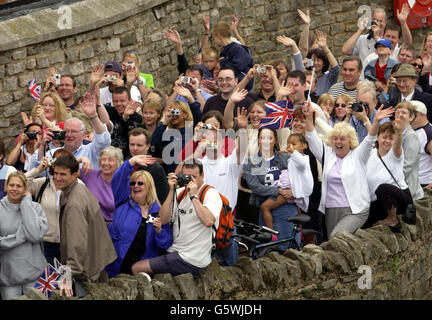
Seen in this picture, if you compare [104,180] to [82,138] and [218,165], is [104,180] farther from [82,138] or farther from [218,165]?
[218,165]

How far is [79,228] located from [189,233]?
0.98 meters

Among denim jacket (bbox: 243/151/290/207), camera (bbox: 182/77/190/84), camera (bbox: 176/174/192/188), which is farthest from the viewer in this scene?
camera (bbox: 182/77/190/84)

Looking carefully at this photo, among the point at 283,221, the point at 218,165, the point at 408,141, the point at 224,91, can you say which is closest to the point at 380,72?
the point at 224,91

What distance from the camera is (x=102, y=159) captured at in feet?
31.8

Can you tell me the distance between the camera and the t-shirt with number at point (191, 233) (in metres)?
9.06

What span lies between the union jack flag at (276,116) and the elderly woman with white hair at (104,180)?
176 centimetres

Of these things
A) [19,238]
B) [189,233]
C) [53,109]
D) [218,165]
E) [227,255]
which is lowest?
[227,255]

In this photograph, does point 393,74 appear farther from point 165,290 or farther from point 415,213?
point 165,290

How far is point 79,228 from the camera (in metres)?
8.64

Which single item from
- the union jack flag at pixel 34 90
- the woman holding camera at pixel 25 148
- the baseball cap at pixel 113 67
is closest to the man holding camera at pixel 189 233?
the woman holding camera at pixel 25 148

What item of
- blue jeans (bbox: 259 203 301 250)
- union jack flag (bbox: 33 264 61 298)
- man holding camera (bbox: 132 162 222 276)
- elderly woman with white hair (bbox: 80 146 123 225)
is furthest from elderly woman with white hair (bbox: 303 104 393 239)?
union jack flag (bbox: 33 264 61 298)

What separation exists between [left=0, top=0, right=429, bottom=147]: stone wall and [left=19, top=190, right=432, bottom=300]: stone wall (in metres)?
4.09

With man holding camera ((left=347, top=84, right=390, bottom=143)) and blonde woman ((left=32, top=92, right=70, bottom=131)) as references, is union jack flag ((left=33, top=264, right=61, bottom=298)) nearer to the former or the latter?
blonde woman ((left=32, top=92, right=70, bottom=131))

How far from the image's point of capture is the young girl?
33.9 feet
